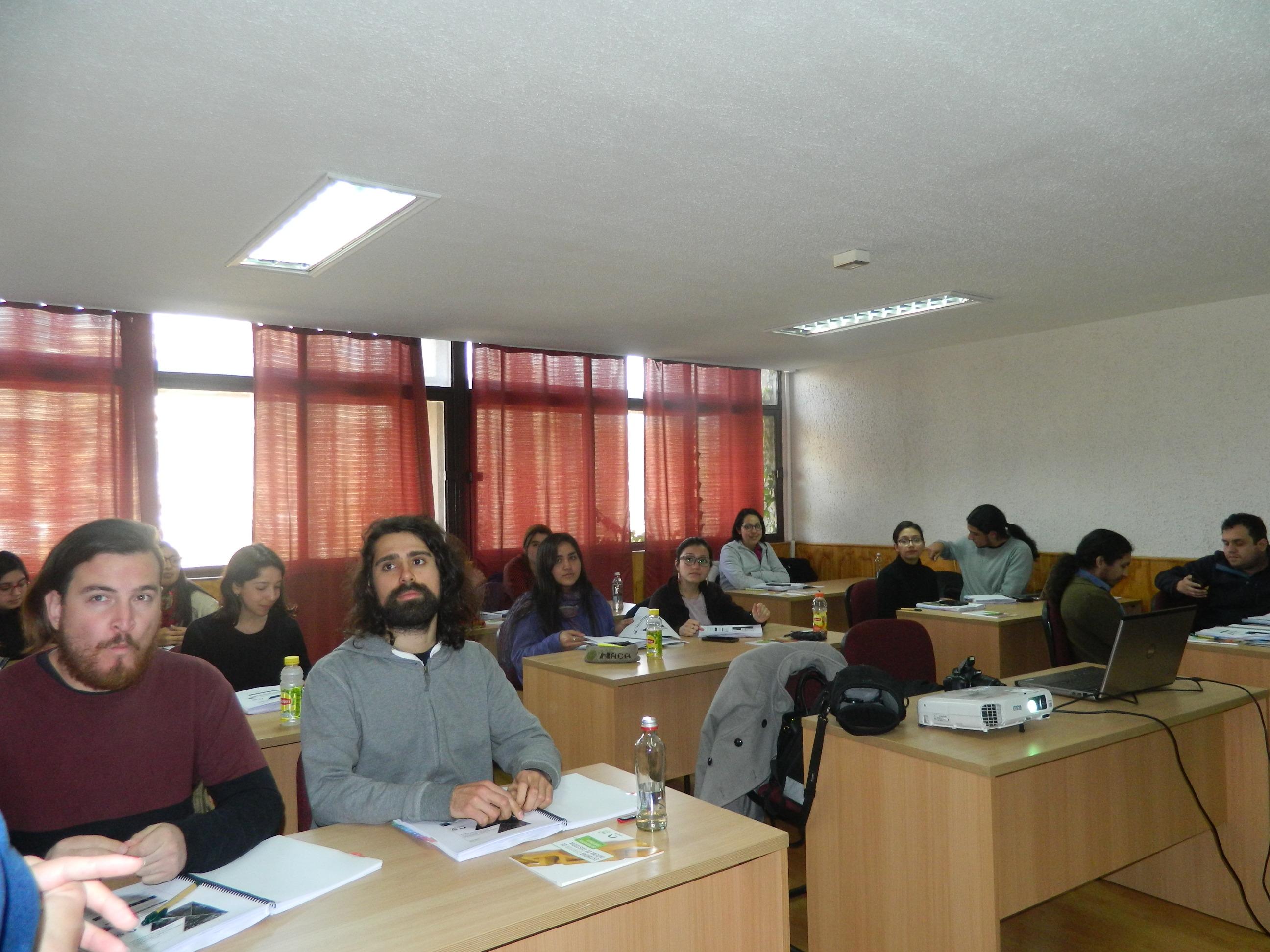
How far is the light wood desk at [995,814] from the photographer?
7.41 ft

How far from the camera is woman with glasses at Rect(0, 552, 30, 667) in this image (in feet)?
13.3

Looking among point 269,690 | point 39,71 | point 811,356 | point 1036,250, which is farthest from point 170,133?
point 811,356

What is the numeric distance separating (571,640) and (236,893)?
109 inches

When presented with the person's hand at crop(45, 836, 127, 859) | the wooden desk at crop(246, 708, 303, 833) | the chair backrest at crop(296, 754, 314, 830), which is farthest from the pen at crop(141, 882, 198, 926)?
the wooden desk at crop(246, 708, 303, 833)

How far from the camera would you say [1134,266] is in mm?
4797

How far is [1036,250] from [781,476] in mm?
4566

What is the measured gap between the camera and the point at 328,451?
603 centimetres

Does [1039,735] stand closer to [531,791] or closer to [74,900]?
[531,791]

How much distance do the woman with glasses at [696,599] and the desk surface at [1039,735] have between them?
6.51 ft

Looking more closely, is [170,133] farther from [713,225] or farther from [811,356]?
[811,356]

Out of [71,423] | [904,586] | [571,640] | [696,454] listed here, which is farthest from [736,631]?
[71,423]

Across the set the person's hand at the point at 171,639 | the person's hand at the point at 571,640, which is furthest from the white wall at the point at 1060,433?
the person's hand at the point at 171,639

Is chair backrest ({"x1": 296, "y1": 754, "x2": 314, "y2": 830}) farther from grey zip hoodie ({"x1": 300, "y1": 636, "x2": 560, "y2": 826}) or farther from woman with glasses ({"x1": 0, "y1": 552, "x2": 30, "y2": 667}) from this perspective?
woman with glasses ({"x1": 0, "y1": 552, "x2": 30, "y2": 667})

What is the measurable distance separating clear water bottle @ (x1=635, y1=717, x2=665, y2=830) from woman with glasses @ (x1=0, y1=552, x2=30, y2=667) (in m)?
3.37
